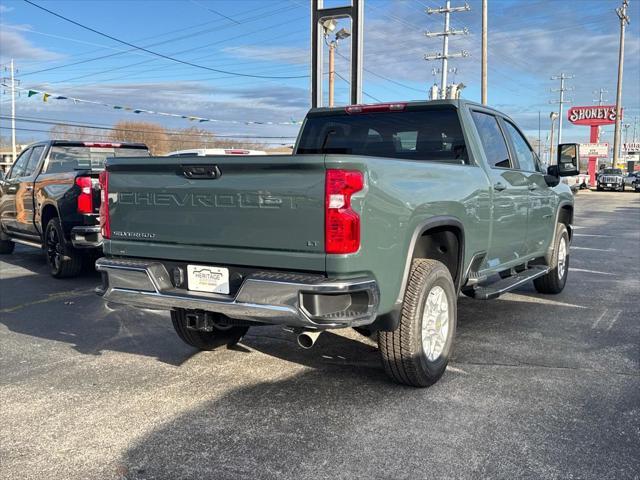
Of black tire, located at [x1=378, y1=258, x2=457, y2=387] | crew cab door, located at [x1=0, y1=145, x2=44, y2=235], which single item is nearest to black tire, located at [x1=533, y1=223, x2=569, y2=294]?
black tire, located at [x1=378, y1=258, x2=457, y2=387]

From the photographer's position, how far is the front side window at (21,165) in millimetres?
9859

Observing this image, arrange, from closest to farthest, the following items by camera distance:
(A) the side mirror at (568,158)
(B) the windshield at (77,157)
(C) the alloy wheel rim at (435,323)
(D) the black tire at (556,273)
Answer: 1. (C) the alloy wheel rim at (435,323)
2. (A) the side mirror at (568,158)
3. (D) the black tire at (556,273)
4. (B) the windshield at (77,157)

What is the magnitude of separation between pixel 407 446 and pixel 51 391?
254cm

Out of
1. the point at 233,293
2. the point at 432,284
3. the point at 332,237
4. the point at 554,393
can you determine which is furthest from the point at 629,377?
the point at 233,293

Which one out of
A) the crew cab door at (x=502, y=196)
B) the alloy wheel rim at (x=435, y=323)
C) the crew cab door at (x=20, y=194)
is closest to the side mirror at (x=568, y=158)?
the crew cab door at (x=502, y=196)

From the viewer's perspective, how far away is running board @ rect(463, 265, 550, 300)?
507cm

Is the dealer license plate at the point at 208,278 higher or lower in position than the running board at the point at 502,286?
higher

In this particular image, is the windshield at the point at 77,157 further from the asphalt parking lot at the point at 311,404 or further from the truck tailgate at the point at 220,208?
the truck tailgate at the point at 220,208

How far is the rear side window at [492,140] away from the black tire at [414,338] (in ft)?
5.21

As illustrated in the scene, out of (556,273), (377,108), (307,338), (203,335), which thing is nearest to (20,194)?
(203,335)

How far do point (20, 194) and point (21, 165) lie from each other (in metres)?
0.67

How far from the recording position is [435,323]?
14.4 feet

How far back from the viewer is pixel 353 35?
12055 mm

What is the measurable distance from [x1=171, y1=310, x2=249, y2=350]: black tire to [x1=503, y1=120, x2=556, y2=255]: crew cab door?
307 centimetres
